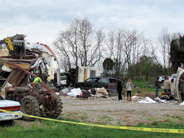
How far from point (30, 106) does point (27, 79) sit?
4190 millimetres

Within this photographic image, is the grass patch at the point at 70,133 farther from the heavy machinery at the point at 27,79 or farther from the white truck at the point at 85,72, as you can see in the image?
the white truck at the point at 85,72

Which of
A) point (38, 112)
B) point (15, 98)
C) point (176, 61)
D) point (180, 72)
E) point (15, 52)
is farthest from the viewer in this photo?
point (176, 61)

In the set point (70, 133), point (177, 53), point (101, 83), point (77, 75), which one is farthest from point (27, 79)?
point (177, 53)

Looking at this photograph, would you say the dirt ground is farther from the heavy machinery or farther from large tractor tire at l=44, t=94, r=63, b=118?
the heavy machinery

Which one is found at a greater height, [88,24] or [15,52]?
[88,24]

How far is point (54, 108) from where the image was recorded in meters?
9.35

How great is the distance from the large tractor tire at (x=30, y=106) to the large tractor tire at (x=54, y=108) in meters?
0.61

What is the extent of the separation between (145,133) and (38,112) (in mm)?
3929

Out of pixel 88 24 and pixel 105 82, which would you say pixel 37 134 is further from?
pixel 88 24

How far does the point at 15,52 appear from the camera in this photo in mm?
14070

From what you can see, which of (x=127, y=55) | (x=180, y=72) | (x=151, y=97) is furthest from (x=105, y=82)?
(x=127, y=55)

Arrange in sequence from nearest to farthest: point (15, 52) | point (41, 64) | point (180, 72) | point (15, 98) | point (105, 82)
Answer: point (15, 98) < point (15, 52) < point (41, 64) < point (180, 72) < point (105, 82)

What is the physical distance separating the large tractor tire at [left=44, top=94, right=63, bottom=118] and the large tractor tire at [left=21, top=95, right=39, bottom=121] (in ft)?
1.99

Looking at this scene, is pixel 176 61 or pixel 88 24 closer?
pixel 176 61
